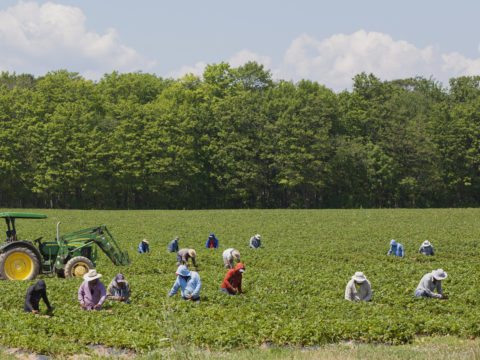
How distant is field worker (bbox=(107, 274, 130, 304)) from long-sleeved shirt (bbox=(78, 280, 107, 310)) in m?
0.83

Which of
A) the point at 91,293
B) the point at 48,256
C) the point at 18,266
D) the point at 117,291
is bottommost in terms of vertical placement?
the point at 117,291

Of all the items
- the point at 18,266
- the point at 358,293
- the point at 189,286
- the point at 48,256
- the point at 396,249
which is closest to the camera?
the point at 189,286

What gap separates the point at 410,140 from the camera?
82.6 m

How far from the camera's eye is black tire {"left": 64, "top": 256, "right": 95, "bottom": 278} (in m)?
19.8

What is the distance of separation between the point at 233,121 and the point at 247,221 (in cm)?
3694

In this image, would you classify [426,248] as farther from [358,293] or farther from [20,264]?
[20,264]

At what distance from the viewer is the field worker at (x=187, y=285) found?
1580 cm

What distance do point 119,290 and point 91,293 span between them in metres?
1.28

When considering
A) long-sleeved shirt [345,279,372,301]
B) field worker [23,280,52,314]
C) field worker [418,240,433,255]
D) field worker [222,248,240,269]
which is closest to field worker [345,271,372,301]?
long-sleeved shirt [345,279,372,301]

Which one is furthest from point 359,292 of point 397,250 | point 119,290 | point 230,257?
point 397,250

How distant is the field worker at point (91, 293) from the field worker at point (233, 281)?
4.05 m

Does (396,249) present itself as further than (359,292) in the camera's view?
Yes

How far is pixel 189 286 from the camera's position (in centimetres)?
1598

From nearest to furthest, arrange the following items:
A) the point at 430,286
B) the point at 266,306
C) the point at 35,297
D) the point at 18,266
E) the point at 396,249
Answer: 1. the point at 35,297
2. the point at 266,306
3. the point at 430,286
4. the point at 18,266
5. the point at 396,249
